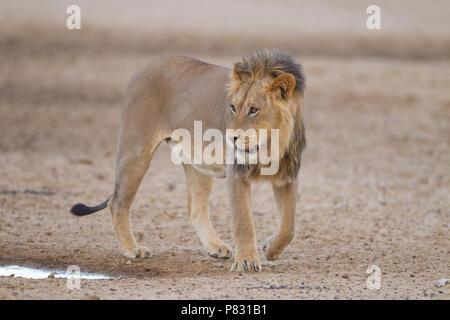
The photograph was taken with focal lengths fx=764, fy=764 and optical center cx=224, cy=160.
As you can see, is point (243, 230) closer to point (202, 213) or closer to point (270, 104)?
point (270, 104)

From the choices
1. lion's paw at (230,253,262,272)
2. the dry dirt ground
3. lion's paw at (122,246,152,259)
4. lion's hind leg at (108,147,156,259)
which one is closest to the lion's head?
lion's paw at (230,253,262,272)

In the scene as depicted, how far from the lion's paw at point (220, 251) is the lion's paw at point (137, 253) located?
578 millimetres

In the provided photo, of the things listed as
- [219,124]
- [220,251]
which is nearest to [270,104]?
[219,124]

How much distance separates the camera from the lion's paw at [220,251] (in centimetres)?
699

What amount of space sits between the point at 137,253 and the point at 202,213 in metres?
0.77

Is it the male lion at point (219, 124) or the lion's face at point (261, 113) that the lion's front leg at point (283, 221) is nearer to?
the male lion at point (219, 124)

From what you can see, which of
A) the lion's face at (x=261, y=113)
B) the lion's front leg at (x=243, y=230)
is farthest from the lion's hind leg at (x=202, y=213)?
the lion's face at (x=261, y=113)

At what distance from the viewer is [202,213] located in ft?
24.1

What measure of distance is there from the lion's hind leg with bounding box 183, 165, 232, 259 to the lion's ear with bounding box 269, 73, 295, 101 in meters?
1.74

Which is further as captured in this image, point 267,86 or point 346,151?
point 346,151

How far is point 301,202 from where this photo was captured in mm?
9438
